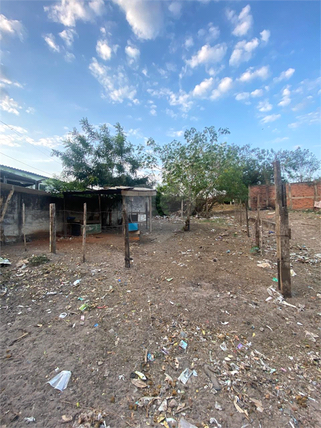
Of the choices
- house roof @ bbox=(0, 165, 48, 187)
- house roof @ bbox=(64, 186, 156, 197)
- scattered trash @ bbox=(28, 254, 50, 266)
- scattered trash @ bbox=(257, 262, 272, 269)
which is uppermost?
house roof @ bbox=(0, 165, 48, 187)

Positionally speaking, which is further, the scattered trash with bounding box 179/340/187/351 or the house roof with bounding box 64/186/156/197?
the house roof with bounding box 64/186/156/197

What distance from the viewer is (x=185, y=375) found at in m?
1.91

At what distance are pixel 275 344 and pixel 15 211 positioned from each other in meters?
8.75

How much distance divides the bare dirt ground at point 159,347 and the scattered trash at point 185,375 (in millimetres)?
29

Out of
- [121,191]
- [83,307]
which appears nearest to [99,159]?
[121,191]

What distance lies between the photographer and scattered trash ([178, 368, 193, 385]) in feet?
6.11

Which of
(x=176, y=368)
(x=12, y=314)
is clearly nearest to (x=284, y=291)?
(x=176, y=368)

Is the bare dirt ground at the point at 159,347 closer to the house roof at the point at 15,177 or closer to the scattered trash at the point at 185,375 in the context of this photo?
the scattered trash at the point at 185,375

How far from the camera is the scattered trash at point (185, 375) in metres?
1.86

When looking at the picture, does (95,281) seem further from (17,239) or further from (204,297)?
(17,239)

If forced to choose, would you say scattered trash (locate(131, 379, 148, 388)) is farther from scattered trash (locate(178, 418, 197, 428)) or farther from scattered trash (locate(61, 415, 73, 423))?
scattered trash (locate(61, 415, 73, 423))

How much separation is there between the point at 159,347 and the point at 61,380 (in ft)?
3.32

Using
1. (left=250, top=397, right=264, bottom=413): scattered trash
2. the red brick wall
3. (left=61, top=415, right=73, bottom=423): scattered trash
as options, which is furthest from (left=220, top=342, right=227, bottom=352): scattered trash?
the red brick wall

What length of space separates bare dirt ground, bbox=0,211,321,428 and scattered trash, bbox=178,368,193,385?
3cm
